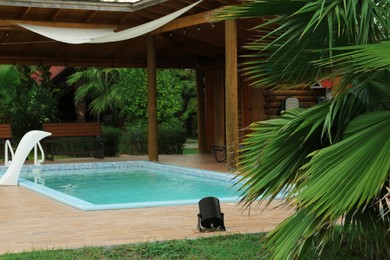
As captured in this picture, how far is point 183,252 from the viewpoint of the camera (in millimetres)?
4629

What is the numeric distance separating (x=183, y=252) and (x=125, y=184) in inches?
257

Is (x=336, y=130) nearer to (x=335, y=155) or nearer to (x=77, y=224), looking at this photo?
(x=335, y=155)

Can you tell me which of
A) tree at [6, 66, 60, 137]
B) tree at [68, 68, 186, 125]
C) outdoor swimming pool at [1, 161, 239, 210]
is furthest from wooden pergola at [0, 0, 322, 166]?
tree at [68, 68, 186, 125]

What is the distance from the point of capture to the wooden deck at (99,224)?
518cm

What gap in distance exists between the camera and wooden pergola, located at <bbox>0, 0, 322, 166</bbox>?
10875 mm

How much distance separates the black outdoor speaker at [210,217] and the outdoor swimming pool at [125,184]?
5.32ft

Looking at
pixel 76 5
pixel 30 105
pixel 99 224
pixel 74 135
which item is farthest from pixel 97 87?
pixel 99 224

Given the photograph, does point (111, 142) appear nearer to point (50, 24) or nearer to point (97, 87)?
point (50, 24)

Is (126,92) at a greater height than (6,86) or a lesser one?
lesser

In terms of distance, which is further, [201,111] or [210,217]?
[201,111]

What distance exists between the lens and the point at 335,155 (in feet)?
9.41

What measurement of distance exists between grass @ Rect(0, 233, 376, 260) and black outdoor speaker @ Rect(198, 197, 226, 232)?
1.74ft

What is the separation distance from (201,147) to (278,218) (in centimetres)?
1010

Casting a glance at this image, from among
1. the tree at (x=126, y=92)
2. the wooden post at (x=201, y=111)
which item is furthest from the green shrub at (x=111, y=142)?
the tree at (x=126, y=92)
